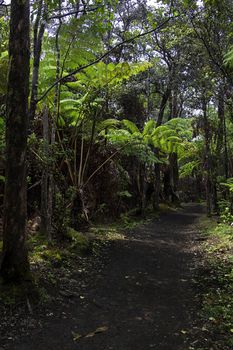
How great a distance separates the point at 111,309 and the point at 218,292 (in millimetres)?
1673

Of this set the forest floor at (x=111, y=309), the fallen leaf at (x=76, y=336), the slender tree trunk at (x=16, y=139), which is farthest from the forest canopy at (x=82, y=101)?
the fallen leaf at (x=76, y=336)

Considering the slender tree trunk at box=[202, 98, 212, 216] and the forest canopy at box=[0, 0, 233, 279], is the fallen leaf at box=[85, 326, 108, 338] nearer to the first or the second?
the forest canopy at box=[0, 0, 233, 279]

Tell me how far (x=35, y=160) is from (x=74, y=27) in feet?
8.77

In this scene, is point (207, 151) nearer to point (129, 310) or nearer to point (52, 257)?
point (52, 257)

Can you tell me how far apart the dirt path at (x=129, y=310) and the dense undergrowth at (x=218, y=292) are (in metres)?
0.22

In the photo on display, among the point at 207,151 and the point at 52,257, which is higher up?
the point at 207,151

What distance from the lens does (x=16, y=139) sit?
14.9 ft

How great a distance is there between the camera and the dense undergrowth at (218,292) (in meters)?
4.16

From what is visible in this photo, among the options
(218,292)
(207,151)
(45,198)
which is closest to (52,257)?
(45,198)

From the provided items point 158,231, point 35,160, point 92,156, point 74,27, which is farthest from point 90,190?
point 74,27

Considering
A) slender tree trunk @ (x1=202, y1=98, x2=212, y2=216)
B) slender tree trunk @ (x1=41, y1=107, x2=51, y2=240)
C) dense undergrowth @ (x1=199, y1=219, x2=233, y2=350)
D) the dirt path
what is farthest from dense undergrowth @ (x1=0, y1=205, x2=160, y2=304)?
slender tree trunk @ (x1=202, y1=98, x2=212, y2=216)

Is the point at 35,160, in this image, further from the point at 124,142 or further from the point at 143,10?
the point at 143,10

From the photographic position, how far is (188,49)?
15.1 metres

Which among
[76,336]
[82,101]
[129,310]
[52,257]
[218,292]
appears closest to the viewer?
[76,336]
